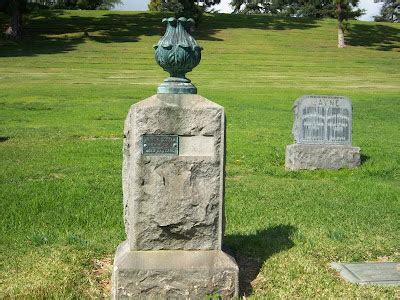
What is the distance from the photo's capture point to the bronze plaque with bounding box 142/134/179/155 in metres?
A: 4.64

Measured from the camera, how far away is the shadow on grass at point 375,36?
1997 inches

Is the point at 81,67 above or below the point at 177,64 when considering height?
below

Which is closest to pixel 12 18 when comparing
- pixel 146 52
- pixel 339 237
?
pixel 146 52

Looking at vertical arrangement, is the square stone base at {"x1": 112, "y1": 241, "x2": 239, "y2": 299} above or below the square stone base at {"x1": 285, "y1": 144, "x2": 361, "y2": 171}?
above

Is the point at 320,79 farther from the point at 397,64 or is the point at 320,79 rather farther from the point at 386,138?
the point at 386,138

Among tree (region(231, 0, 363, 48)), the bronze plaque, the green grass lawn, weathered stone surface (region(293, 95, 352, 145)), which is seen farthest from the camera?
tree (region(231, 0, 363, 48))

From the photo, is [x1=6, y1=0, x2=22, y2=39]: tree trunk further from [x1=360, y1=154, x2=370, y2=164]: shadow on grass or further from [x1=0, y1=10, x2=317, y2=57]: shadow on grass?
[x1=360, y1=154, x2=370, y2=164]: shadow on grass

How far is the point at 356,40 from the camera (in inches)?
2060

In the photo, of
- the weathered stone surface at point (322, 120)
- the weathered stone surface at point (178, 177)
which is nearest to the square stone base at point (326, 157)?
the weathered stone surface at point (322, 120)

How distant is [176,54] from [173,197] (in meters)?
1.18

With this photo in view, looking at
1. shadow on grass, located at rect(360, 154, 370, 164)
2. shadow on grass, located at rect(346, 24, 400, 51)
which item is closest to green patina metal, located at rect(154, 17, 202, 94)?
shadow on grass, located at rect(360, 154, 370, 164)

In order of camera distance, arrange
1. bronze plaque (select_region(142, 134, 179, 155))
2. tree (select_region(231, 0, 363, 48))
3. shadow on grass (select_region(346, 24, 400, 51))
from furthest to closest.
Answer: tree (select_region(231, 0, 363, 48)) < shadow on grass (select_region(346, 24, 400, 51)) < bronze plaque (select_region(142, 134, 179, 155))

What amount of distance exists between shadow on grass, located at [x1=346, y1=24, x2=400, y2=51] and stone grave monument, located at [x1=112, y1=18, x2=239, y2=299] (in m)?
47.5

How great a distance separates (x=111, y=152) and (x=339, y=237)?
6614mm
